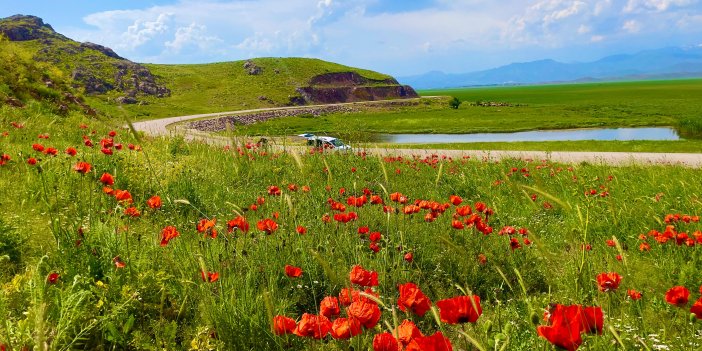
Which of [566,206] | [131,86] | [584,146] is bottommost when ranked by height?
[584,146]

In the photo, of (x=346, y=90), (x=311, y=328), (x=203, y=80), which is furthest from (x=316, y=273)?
(x=203, y=80)

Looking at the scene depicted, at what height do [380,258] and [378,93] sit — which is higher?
[378,93]

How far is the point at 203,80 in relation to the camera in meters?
103

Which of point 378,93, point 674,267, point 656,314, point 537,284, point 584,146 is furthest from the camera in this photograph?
point 378,93

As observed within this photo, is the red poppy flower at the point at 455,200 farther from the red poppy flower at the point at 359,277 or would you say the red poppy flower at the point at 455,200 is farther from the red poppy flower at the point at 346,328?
the red poppy flower at the point at 346,328

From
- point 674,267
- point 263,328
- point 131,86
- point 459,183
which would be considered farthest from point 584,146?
point 131,86

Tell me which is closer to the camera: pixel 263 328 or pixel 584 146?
pixel 263 328

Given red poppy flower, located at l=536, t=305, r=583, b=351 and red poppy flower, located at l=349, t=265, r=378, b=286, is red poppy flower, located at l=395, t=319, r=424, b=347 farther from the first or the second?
red poppy flower, located at l=349, t=265, r=378, b=286

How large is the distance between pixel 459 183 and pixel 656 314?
6.77m

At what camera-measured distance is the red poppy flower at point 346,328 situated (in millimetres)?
1740

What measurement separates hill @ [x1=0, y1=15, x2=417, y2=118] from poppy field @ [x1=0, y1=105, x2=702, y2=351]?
198ft

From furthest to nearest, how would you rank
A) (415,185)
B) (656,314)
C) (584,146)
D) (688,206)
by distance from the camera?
1. (584,146)
2. (415,185)
3. (688,206)
4. (656,314)

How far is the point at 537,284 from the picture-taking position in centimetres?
482

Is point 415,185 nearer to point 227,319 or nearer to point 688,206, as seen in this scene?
point 688,206
